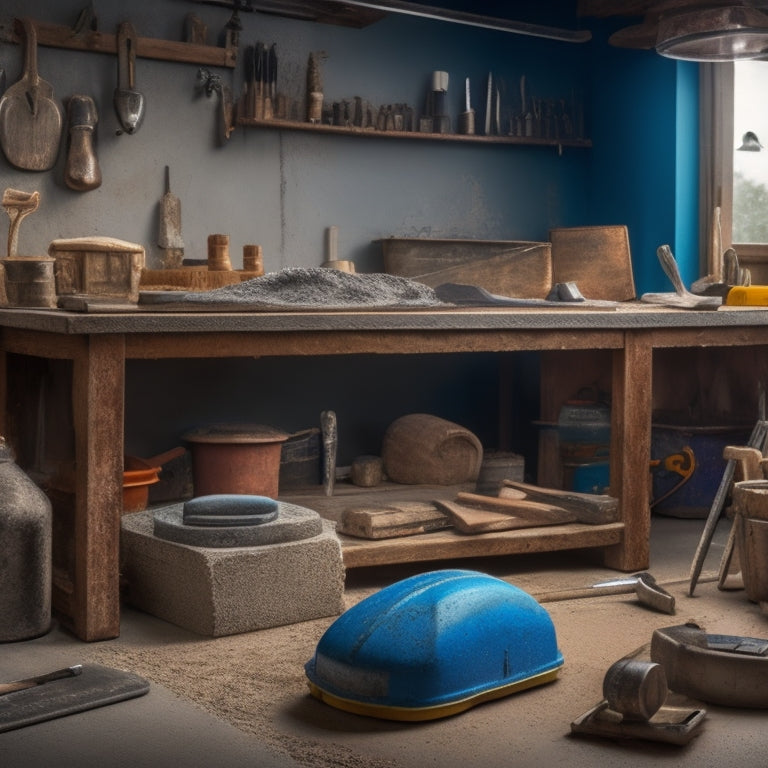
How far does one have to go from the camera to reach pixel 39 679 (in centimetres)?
329

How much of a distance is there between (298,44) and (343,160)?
0.65m

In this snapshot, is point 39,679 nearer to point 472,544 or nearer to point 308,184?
point 472,544

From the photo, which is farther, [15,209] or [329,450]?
[329,450]

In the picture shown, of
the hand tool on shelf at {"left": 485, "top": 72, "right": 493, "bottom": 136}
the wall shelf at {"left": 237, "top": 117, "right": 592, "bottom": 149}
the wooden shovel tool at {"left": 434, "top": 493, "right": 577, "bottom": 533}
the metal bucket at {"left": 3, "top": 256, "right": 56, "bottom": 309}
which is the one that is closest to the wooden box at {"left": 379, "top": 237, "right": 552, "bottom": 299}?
the wall shelf at {"left": 237, "top": 117, "right": 592, "bottom": 149}

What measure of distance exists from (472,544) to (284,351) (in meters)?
1.08

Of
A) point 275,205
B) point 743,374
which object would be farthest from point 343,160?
point 743,374

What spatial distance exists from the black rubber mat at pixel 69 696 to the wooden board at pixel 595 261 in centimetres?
393

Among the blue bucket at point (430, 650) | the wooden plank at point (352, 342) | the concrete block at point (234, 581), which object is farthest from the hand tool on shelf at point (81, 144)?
the blue bucket at point (430, 650)

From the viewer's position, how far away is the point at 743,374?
623 cm

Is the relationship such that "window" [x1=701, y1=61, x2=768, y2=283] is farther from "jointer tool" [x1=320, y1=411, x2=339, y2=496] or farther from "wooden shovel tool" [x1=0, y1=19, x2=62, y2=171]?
"wooden shovel tool" [x1=0, y1=19, x2=62, y2=171]

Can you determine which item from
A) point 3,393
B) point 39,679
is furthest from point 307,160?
point 39,679

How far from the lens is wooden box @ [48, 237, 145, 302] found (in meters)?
4.58

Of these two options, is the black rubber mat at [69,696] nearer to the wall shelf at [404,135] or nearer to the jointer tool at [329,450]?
the jointer tool at [329,450]

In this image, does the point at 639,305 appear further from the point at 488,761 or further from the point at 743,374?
the point at 488,761
